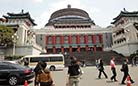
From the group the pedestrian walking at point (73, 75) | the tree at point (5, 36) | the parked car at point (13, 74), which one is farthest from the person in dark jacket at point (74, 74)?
the tree at point (5, 36)

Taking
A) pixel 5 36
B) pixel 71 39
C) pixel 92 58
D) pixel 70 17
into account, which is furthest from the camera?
pixel 70 17

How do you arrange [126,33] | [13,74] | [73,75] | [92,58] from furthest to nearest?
[126,33], [92,58], [13,74], [73,75]

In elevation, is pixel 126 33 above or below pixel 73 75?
above

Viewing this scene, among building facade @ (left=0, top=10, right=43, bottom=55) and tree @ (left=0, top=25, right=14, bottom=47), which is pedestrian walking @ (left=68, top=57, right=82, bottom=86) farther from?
tree @ (left=0, top=25, right=14, bottom=47)

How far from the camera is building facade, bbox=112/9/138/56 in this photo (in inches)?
1649

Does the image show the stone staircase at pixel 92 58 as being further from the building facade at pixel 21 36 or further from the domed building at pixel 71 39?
the domed building at pixel 71 39

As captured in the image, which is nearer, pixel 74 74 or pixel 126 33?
pixel 74 74

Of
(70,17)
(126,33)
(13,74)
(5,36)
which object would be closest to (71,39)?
(70,17)

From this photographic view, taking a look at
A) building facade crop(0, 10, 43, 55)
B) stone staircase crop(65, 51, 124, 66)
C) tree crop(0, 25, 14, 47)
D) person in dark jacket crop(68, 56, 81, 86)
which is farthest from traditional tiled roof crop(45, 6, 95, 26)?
person in dark jacket crop(68, 56, 81, 86)

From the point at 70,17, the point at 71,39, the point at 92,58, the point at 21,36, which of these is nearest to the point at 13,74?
the point at 92,58

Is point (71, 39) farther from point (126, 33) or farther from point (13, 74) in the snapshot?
point (13, 74)

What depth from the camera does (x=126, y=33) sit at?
50375 millimetres

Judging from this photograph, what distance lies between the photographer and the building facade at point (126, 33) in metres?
41.9

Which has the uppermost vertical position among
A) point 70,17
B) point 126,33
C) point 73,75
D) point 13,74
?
point 70,17
